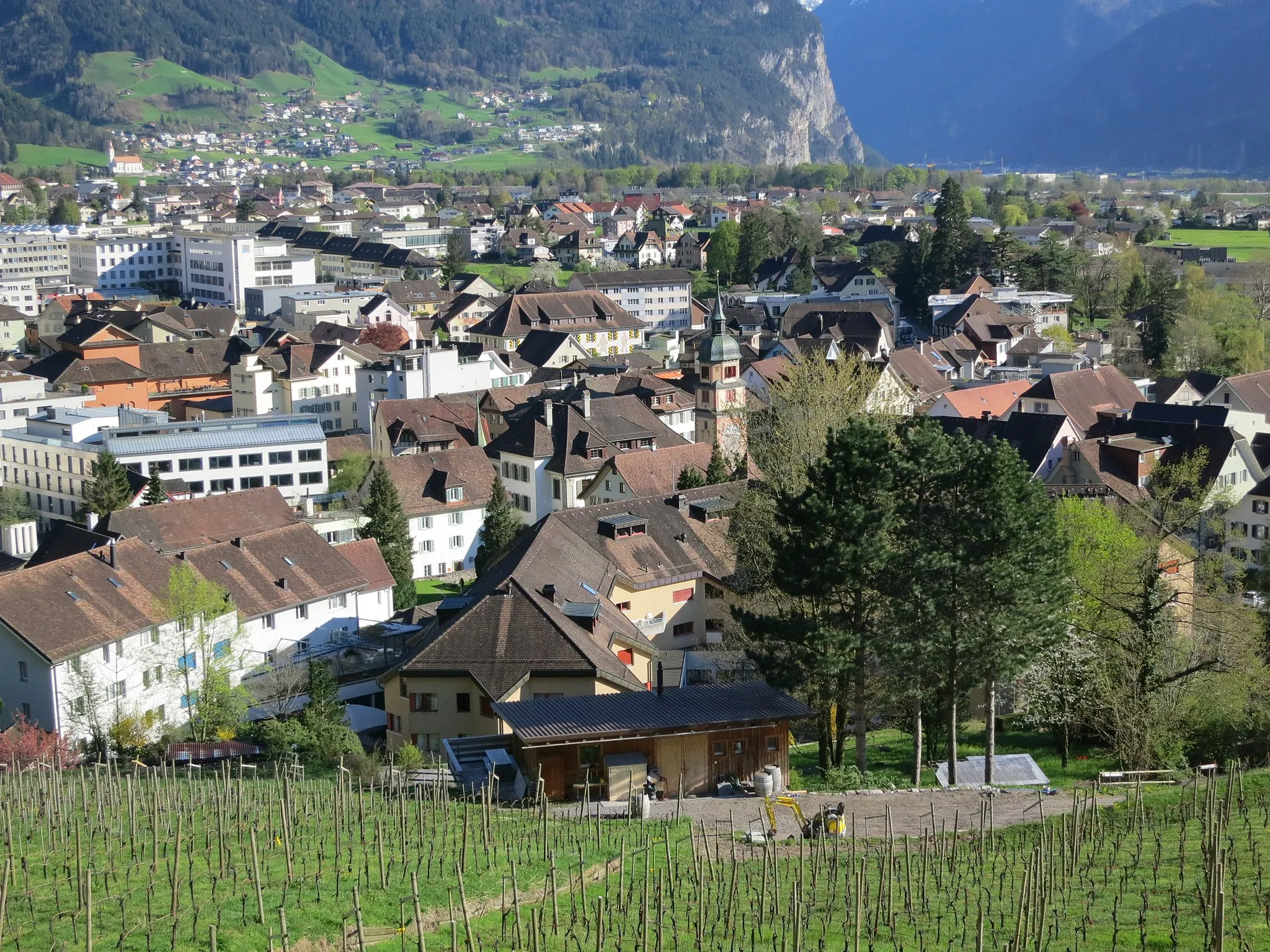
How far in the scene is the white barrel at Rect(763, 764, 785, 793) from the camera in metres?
25.0

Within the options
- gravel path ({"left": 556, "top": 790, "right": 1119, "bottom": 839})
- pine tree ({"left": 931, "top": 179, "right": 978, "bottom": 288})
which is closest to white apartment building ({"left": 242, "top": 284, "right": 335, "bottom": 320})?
pine tree ({"left": 931, "top": 179, "right": 978, "bottom": 288})

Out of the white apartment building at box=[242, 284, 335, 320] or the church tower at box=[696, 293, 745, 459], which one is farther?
the white apartment building at box=[242, 284, 335, 320]

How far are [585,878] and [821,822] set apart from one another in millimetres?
3979

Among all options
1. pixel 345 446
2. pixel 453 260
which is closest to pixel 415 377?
pixel 345 446

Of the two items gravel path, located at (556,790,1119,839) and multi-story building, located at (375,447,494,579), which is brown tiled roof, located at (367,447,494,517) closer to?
multi-story building, located at (375,447,494,579)

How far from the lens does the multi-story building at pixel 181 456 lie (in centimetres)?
5519

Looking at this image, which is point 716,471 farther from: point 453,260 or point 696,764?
point 453,260

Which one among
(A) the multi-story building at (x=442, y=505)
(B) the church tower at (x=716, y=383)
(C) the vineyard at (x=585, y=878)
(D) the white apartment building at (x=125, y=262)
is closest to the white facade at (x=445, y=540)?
(A) the multi-story building at (x=442, y=505)

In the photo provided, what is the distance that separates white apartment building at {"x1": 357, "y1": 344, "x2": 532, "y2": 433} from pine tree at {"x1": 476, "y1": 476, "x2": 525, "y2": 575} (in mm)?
18420

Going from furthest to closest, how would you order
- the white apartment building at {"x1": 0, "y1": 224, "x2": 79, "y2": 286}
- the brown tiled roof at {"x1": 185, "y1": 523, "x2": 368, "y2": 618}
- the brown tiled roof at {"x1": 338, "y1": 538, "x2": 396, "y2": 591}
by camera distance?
the white apartment building at {"x1": 0, "y1": 224, "x2": 79, "y2": 286}, the brown tiled roof at {"x1": 338, "y1": 538, "x2": 396, "y2": 591}, the brown tiled roof at {"x1": 185, "y1": 523, "x2": 368, "y2": 618}

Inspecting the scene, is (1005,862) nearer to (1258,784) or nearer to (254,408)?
(1258,784)

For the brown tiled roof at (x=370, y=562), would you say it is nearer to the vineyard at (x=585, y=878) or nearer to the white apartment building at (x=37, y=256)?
the vineyard at (x=585, y=878)

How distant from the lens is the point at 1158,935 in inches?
614

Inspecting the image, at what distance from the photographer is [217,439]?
5603 cm
